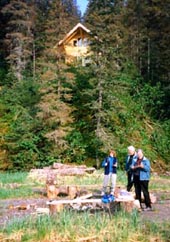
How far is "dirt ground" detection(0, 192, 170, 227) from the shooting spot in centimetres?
1095

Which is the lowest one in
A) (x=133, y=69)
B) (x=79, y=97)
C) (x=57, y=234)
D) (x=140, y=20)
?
(x=57, y=234)

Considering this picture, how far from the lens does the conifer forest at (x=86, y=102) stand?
27859 millimetres

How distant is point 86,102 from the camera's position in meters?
30.7

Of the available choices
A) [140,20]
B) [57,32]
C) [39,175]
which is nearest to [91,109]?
[57,32]

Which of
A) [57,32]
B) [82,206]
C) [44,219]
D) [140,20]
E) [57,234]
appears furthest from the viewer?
[140,20]

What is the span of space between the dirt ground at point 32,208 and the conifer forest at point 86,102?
12.0 m

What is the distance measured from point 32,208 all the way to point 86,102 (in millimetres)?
18069

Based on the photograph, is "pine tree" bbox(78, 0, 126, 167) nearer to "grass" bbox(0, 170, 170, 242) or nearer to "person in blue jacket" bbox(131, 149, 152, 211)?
"person in blue jacket" bbox(131, 149, 152, 211)

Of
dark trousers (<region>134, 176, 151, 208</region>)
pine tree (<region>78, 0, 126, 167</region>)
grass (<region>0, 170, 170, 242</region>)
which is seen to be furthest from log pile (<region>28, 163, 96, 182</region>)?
grass (<region>0, 170, 170, 242</region>)

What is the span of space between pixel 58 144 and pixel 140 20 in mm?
19691

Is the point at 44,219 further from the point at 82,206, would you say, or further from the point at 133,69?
the point at 133,69

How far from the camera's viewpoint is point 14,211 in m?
12.6

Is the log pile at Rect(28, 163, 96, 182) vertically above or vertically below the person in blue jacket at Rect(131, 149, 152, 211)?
below

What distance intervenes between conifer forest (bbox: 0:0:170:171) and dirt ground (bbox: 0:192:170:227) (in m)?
12.0
